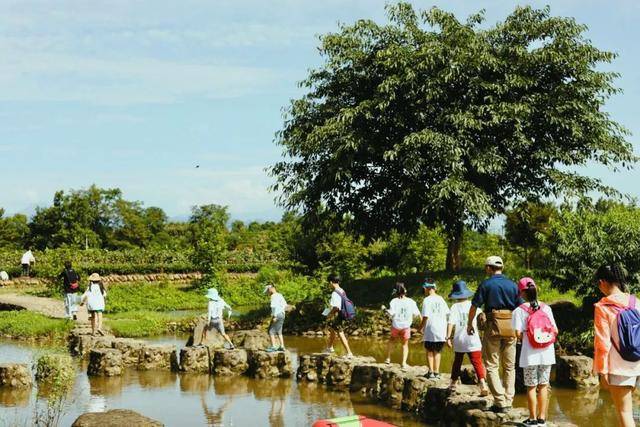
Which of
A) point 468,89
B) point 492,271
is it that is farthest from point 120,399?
point 468,89

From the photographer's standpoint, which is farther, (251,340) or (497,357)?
(251,340)

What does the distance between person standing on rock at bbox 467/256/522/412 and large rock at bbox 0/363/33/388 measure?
9192 mm

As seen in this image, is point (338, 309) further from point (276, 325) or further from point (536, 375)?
point (536, 375)

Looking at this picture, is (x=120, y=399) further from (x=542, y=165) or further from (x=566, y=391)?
(x=542, y=165)

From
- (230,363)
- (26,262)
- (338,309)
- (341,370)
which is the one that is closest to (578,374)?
(341,370)

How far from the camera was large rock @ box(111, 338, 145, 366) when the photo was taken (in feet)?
58.4

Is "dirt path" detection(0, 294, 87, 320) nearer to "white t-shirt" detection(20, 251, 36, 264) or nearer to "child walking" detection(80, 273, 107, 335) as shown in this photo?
"child walking" detection(80, 273, 107, 335)

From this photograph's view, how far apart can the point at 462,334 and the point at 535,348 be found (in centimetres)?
250

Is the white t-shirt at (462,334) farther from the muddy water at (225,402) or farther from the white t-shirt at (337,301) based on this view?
the white t-shirt at (337,301)

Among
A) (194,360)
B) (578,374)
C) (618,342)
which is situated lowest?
(194,360)

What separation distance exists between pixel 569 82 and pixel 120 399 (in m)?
20.7

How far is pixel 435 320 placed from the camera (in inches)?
534

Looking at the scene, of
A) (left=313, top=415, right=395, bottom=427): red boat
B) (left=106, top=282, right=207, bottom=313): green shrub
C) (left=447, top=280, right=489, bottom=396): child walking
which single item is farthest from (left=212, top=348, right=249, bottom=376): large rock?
(left=106, top=282, right=207, bottom=313): green shrub

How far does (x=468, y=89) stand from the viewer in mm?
27422
